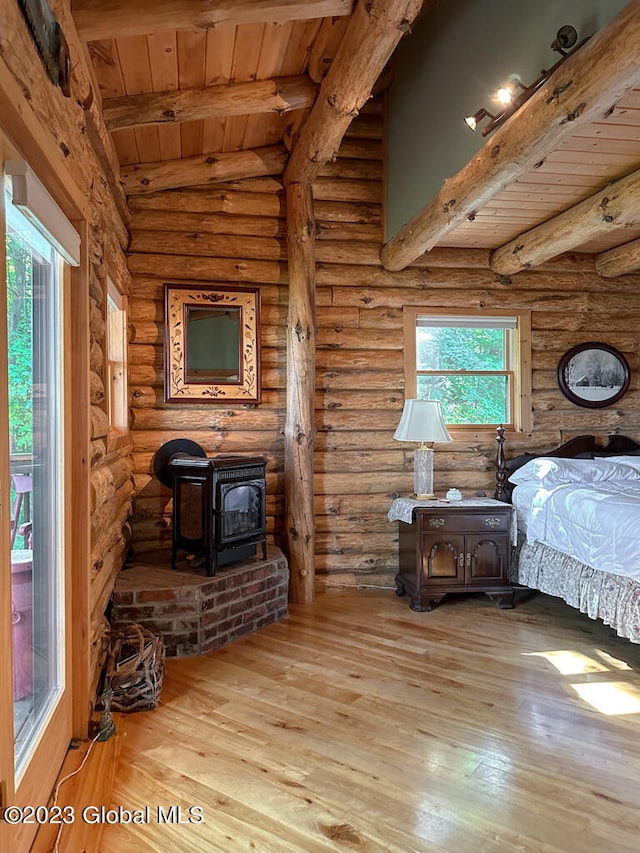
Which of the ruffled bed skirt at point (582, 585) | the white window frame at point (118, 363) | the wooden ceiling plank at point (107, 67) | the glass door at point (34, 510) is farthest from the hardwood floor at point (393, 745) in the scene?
the wooden ceiling plank at point (107, 67)

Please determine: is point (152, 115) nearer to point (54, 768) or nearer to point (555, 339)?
point (54, 768)

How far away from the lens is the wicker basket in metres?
2.80

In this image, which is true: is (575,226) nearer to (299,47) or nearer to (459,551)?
(299,47)

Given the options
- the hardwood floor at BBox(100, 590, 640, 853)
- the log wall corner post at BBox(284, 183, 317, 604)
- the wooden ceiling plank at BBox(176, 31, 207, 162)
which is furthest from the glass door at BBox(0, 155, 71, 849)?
the log wall corner post at BBox(284, 183, 317, 604)

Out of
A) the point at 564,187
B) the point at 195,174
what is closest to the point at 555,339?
the point at 564,187

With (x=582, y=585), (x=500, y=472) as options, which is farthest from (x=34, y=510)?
(x=500, y=472)

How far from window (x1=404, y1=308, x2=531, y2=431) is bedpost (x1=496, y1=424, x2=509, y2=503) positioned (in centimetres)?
20

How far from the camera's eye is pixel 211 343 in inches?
180

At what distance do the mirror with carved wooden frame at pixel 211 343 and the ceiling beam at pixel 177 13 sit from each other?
6.78 feet

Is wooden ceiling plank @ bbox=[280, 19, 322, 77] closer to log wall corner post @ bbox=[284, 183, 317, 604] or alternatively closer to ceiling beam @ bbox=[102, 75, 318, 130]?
ceiling beam @ bbox=[102, 75, 318, 130]

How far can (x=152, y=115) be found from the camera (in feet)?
11.0

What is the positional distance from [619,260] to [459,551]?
2780 millimetres

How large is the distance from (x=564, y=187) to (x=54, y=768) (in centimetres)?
410

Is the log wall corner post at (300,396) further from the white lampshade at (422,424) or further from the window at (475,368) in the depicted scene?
the window at (475,368)
